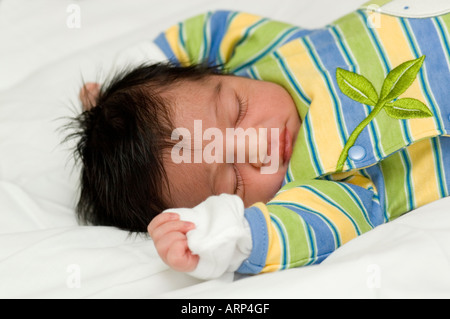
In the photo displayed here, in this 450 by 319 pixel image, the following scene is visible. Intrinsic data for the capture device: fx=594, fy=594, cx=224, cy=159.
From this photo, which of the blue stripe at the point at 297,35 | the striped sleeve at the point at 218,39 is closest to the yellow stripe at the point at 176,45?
the striped sleeve at the point at 218,39

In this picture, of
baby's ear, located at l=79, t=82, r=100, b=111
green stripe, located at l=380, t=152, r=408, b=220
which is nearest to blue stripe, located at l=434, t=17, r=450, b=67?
green stripe, located at l=380, t=152, r=408, b=220

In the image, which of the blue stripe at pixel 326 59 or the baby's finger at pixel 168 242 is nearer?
the baby's finger at pixel 168 242

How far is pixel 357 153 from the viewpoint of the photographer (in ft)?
3.41

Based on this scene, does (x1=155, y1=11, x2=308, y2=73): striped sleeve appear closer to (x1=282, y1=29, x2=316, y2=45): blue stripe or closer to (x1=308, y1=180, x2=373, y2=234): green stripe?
(x1=282, y1=29, x2=316, y2=45): blue stripe

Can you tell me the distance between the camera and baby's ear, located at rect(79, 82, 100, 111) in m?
1.32

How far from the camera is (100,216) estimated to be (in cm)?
112

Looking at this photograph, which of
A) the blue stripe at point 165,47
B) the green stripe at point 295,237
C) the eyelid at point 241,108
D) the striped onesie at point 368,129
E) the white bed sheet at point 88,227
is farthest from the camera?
the blue stripe at point 165,47

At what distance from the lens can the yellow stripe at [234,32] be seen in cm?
141

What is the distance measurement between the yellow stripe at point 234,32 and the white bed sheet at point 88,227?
13 cm

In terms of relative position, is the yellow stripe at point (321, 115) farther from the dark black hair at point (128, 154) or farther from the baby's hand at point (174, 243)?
the baby's hand at point (174, 243)

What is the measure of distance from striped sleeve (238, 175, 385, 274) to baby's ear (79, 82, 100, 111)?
52 cm

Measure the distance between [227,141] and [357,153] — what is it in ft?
0.75

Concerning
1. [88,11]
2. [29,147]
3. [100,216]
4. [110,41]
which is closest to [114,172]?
[100,216]

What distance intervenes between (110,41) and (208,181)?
23.9 inches
